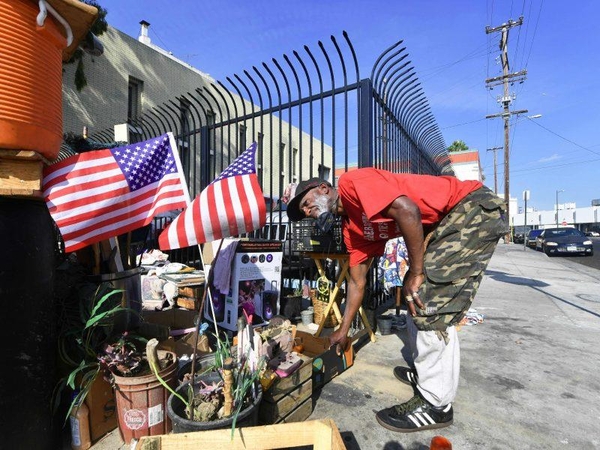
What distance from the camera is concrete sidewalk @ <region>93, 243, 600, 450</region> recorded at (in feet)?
7.27

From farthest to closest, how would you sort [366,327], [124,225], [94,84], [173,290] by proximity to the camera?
[94,84] < [173,290] < [366,327] < [124,225]

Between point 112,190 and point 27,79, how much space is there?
0.78 meters

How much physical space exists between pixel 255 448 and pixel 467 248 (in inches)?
69.5

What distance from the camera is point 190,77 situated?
14.6m

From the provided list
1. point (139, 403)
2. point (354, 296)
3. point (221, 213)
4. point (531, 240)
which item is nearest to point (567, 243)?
point (531, 240)

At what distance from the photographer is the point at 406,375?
2.98m

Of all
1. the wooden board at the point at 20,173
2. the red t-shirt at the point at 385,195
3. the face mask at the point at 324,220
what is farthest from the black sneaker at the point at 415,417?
the wooden board at the point at 20,173

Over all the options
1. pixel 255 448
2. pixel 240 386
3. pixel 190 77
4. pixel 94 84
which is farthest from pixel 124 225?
pixel 190 77

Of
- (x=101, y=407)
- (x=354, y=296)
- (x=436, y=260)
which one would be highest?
(x=436, y=260)

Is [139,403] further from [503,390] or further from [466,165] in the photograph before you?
[466,165]

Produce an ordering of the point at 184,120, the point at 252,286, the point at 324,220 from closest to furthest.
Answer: the point at 324,220, the point at 252,286, the point at 184,120

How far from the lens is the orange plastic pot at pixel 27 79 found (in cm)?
181

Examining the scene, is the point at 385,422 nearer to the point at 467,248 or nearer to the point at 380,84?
the point at 467,248

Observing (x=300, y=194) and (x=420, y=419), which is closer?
(x=420, y=419)
